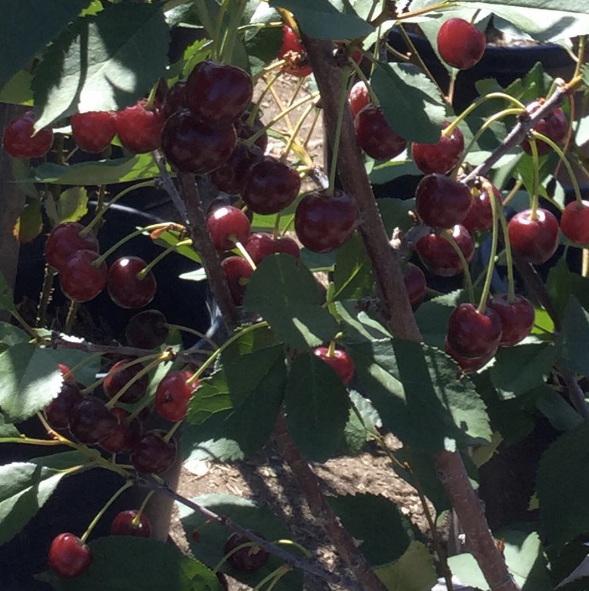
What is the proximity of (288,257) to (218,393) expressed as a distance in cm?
10

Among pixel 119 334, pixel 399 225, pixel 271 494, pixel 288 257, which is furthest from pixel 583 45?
pixel 271 494

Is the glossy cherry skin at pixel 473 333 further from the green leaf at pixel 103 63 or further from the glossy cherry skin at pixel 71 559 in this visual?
the glossy cherry skin at pixel 71 559

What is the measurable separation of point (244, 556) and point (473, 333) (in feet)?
1.27

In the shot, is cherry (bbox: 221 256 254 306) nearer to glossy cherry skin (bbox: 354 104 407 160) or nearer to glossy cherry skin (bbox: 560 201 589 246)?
glossy cherry skin (bbox: 354 104 407 160)

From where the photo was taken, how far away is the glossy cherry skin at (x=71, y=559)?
72cm

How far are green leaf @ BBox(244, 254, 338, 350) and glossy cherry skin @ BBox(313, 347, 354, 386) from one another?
6 centimetres

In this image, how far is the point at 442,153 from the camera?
1.74 feet

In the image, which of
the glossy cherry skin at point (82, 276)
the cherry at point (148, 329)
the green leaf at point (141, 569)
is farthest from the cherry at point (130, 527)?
the glossy cherry skin at point (82, 276)

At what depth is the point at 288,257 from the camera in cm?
50

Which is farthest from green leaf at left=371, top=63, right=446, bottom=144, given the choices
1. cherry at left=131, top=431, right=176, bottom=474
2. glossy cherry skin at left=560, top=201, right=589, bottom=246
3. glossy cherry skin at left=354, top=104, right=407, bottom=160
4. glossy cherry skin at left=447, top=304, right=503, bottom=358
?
cherry at left=131, top=431, right=176, bottom=474

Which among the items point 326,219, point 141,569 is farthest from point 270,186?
point 141,569

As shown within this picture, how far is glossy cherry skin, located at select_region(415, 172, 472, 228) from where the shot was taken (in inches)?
19.2

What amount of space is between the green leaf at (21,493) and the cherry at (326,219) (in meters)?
0.37

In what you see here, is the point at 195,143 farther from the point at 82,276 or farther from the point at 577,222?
the point at 577,222
